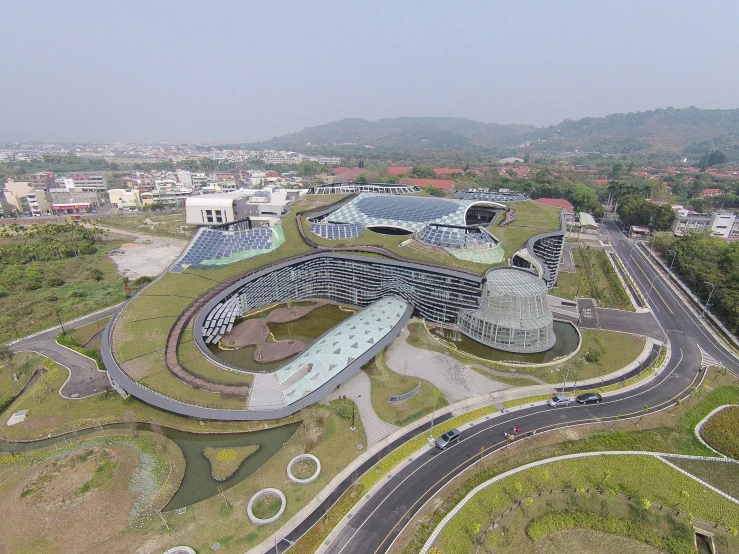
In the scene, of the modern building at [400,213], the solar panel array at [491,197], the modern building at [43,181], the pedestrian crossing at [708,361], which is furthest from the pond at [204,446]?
the modern building at [43,181]

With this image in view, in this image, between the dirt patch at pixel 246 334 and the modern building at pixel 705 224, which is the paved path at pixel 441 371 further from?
the modern building at pixel 705 224

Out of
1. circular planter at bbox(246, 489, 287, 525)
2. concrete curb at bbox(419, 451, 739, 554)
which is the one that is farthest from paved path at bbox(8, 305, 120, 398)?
concrete curb at bbox(419, 451, 739, 554)

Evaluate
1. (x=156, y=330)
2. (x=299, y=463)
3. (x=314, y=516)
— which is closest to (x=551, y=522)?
(x=314, y=516)

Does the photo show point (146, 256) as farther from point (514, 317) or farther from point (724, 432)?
point (724, 432)

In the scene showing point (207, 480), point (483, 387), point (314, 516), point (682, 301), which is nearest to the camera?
point (314, 516)

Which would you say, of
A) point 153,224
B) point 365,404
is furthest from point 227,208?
point 365,404

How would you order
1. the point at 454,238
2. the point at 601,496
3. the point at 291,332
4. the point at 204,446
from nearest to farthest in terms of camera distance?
the point at 601,496, the point at 204,446, the point at 291,332, the point at 454,238

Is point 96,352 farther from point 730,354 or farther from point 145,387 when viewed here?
point 730,354
